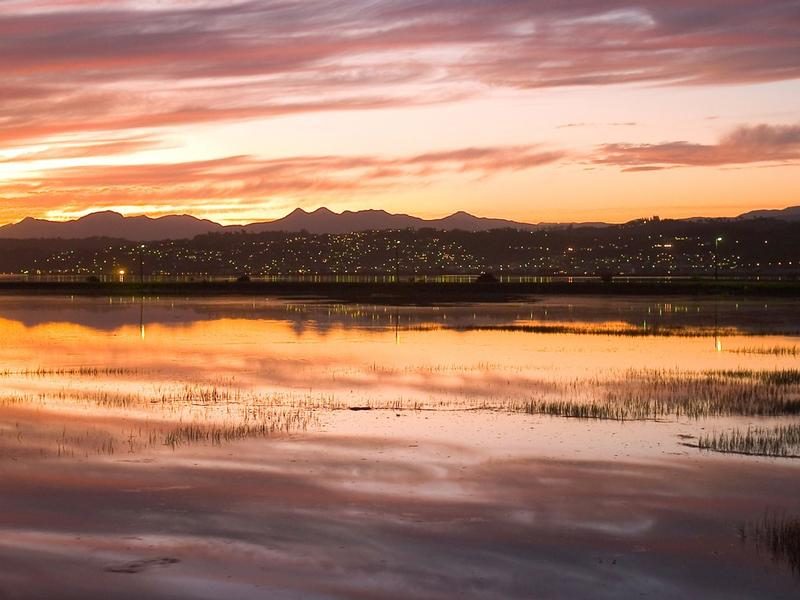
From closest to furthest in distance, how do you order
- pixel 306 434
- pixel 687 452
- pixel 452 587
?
pixel 452 587 < pixel 687 452 < pixel 306 434

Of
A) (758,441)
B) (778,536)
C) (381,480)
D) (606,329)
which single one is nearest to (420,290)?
(606,329)

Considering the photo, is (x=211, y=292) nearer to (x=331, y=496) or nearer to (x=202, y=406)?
(x=202, y=406)

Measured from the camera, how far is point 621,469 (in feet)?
67.2

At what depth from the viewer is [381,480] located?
19.4m

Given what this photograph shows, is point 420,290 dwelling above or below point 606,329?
above

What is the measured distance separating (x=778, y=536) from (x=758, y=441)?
7.66 m

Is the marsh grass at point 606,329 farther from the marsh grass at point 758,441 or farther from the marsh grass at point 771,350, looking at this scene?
the marsh grass at point 758,441

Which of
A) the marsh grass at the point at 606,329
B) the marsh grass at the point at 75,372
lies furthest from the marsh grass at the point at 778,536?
the marsh grass at the point at 606,329

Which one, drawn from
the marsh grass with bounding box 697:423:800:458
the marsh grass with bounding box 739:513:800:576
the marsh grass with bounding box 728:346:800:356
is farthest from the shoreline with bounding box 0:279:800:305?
the marsh grass with bounding box 739:513:800:576

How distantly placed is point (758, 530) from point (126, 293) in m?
114

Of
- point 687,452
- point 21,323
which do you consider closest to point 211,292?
point 21,323

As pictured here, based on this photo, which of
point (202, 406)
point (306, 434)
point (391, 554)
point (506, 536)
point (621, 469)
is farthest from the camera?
point (202, 406)

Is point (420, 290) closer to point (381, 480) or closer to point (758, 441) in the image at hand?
point (758, 441)

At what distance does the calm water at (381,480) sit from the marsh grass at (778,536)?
11 centimetres
